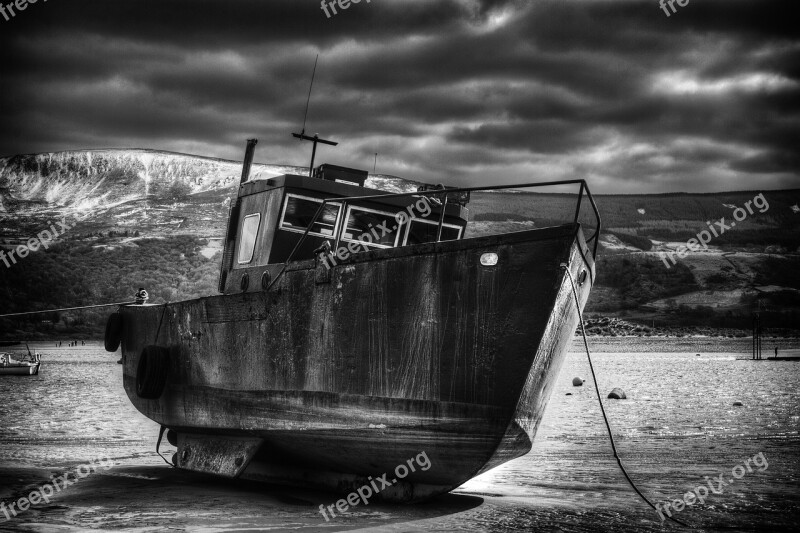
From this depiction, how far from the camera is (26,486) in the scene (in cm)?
825

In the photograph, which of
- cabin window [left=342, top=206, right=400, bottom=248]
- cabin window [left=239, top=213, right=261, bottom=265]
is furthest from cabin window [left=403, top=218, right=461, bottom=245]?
cabin window [left=239, top=213, right=261, bottom=265]

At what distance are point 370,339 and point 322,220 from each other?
6.71 feet

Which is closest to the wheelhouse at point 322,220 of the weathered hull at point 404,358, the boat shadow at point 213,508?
the weathered hull at point 404,358

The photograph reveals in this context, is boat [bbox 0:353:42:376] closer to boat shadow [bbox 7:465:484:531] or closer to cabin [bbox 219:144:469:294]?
boat shadow [bbox 7:465:484:531]

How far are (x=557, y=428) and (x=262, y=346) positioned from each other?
7.01 metres

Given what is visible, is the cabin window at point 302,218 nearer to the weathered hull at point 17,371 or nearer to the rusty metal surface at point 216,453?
the rusty metal surface at point 216,453

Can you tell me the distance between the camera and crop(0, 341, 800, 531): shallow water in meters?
6.67

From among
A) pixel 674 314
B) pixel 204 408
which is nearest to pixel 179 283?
pixel 674 314

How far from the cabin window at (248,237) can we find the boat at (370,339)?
0.03 metres

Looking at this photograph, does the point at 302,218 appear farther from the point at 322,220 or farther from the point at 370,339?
the point at 370,339

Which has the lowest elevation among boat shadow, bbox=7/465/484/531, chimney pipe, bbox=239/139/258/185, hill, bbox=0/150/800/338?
boat shadow, bbox=7/465/484/531

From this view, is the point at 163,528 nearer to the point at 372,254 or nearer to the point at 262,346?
the point at 262,346

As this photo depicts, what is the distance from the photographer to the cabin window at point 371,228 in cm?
841

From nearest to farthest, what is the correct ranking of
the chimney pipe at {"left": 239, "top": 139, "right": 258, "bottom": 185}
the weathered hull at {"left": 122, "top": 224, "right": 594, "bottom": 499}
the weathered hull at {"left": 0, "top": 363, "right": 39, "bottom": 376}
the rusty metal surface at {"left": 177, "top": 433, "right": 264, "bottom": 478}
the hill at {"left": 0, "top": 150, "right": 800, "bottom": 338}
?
the weathered hull at {"left": 122, "top": 224, "right": 594, "bottom": 499} < the rusty metal surface at {"left": 177, "top": 433, "right": 264, "bottom": 478} < the chimney pipe at {"left": 239, "top": 139, "right": 258, "bottom": 185} < the weathered hull at {"left": 0, "top": 363, "right": 39, "bottom": 376} < the hill at {"left": 0, "top": 150, "right": 800, "bottom": 338}
